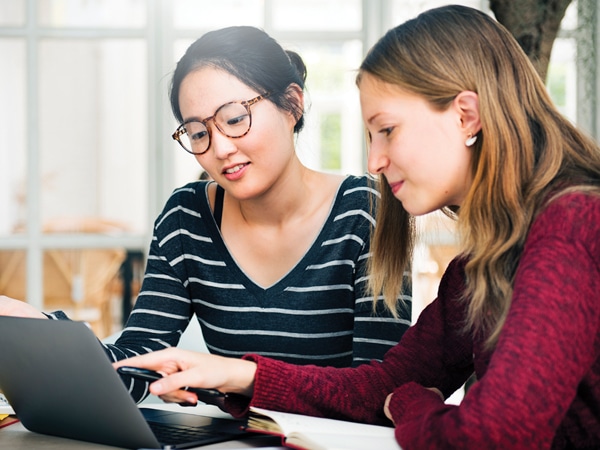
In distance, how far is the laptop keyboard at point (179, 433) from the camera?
45.8 inches

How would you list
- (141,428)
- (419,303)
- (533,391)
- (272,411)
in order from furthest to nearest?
(419,303)
(272,411)
(141,428)
(533,391)

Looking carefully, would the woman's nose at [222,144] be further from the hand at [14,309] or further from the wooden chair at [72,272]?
the wooden chair at [72,272]

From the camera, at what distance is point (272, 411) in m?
1.23

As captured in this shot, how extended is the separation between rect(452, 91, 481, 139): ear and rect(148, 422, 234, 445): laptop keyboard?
520 mm

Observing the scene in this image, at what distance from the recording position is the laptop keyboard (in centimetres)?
116

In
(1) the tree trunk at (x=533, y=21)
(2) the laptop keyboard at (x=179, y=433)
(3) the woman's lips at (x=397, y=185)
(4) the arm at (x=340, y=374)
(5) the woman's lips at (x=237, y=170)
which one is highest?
(1) the tree trunk at (x=533, y=21)

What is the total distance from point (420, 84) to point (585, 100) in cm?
232

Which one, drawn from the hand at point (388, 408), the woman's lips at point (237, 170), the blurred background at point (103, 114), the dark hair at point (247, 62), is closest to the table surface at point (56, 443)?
the hand at point (388, 408)

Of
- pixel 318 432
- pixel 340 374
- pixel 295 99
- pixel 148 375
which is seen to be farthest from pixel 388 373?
pixel 295 99

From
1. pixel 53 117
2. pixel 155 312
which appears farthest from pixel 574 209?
pixel 53 117

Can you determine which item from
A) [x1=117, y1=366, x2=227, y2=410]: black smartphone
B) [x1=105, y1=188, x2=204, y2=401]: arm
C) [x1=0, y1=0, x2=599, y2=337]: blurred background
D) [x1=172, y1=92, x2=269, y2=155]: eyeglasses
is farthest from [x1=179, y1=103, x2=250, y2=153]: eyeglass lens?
[x1=0, y1=0, x2=599, y2=337]: blurred background

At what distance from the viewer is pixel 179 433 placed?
3.96 ft

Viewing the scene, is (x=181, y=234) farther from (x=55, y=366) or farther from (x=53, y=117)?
(x=53, y=117)

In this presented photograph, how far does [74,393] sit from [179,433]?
0.50ft
